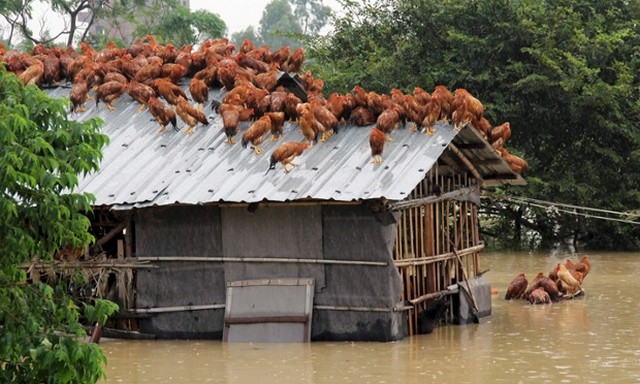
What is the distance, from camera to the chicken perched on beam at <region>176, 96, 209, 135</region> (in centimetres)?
1686

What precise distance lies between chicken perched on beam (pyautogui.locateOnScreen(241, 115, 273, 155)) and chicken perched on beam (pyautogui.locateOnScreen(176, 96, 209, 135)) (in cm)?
93

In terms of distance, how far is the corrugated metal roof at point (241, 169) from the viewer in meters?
14.9

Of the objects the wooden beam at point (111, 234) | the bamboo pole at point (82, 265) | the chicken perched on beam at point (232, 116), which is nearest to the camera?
the bamboo pole at point (82, 265)

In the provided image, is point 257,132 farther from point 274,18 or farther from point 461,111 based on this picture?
point 274,18

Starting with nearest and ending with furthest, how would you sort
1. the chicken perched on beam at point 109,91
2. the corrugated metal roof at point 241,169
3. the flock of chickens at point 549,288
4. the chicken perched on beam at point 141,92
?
the corrugated metal roof at point 241,169
the chicken perched on beam at point 141,92
the chicken perched on beam at point 109,91
the flock of chickens at point 549,288

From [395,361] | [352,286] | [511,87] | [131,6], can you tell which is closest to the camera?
[395,361]

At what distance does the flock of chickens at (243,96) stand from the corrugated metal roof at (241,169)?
0.16 m

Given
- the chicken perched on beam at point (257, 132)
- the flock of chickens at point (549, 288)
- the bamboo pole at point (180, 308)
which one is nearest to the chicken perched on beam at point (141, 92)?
the chicken perched on beam at point (257, 132)

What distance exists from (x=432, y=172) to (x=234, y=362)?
3738 millimetres

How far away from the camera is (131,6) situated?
1702 inches

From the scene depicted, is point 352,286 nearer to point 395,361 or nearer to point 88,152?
point 395,361

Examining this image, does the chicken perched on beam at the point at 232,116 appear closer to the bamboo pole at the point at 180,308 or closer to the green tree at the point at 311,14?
the bamboo pole at the point at 180,308

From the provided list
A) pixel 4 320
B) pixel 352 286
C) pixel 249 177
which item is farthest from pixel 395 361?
pixel 4 320

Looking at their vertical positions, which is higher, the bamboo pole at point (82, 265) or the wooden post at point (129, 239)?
the wooden post at point (129, 239)
